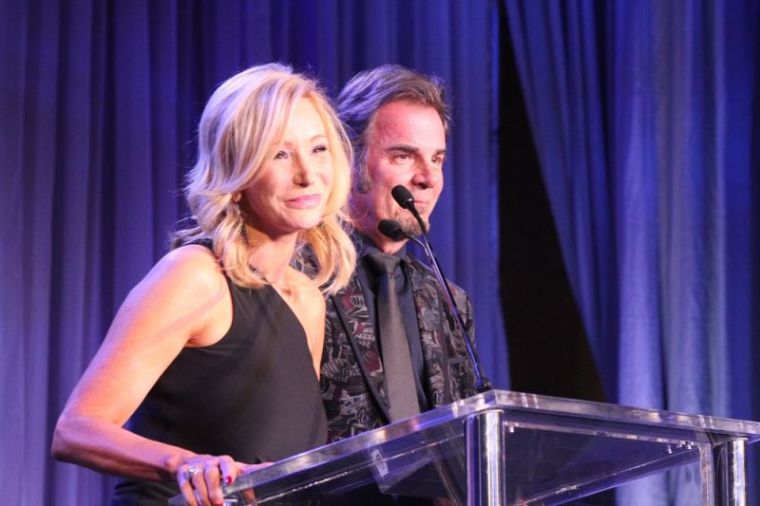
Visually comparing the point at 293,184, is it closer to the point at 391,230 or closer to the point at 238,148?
the point at 238,148

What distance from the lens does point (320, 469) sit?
4.62 feet

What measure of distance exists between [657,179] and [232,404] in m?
2.35

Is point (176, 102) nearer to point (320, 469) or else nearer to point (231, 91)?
point (231, 91)

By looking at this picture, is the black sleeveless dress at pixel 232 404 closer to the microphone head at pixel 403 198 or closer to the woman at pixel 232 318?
the woman at pixel 232 318

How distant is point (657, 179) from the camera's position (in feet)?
12.9

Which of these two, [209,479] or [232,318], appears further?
[232,318]

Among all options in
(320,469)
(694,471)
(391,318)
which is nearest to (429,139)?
(391,318)

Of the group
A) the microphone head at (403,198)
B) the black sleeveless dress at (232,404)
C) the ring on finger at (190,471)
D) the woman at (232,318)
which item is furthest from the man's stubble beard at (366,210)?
the ring on finger at (190,471)

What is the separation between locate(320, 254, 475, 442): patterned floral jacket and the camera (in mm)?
2441

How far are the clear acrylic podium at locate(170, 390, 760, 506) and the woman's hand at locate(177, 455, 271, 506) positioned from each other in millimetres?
12


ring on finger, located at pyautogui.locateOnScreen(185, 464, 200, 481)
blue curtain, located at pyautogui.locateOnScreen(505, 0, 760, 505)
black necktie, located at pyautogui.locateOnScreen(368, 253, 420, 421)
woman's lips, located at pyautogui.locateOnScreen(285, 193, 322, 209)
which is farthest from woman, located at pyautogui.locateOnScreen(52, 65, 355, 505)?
blue curtain, located at pyautogui.locateOnScreen(505, 0, 760, 505)

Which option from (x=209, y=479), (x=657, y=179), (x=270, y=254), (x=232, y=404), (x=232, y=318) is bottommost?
(x=209, y=479)

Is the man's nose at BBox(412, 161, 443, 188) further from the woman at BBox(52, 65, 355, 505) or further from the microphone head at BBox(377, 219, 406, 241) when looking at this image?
the woman at BBox(52, 65, 355, 505)

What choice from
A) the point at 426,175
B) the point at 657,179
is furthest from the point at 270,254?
the point at 657,179
